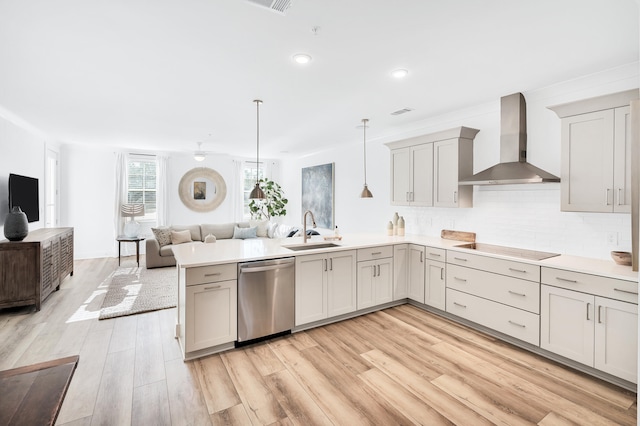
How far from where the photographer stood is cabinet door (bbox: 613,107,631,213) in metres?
2.55

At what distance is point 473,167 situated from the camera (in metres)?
4.05

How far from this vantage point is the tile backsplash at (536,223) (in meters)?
2.90

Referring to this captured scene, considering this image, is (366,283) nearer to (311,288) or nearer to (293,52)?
(311,288)

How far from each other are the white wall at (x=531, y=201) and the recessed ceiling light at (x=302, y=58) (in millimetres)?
2297

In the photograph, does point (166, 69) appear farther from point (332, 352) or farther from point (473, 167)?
point (473, 167)

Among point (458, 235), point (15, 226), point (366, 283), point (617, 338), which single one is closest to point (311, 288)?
point (366, 283)

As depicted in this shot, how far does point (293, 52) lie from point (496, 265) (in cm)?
276

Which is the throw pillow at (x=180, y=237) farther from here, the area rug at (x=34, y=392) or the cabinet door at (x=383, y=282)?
the area rug at (x=34, y=392)

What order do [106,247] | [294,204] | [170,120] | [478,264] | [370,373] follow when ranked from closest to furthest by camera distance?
[370,373] < [478,264] < [170,120] < [106,247] < [294,204]

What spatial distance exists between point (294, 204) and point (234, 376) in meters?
6.35

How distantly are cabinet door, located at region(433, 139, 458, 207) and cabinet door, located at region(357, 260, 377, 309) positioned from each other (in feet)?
4.02

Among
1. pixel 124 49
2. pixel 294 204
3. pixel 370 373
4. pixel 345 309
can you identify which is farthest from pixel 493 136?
pixel 294 204

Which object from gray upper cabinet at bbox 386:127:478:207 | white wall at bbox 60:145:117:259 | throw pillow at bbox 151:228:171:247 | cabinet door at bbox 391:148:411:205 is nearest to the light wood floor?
gray upper cabinet at bbox 386:127:478:207

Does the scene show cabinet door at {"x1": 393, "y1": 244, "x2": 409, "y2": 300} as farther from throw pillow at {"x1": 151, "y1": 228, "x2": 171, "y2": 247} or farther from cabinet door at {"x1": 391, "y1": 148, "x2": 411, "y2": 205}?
throw pillow at {"x1": 151, "y1": 228, "x2": 171, "y2": 247}
